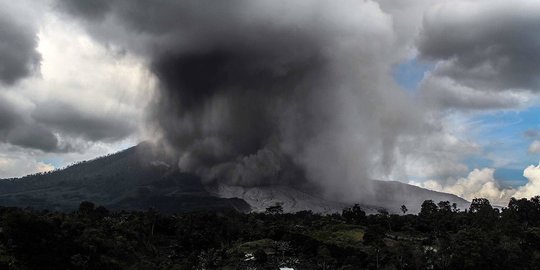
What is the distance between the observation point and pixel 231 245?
164375 mm

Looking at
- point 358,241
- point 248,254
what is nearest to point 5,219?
point 248,254

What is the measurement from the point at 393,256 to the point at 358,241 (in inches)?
1236

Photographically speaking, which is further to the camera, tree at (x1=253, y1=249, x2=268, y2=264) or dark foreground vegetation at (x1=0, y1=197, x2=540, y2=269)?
tree at (x1=253, y1=249, x2=268, y2=264)

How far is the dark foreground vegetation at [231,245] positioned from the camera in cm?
9469

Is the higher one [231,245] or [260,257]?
[231,245]

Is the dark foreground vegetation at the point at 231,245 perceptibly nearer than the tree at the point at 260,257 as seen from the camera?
Yes

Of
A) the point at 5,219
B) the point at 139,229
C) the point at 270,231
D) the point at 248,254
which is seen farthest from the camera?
the point at 270,231

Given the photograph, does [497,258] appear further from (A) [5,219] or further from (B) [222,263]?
(A) [5,219]

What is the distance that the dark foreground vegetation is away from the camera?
9469 cm

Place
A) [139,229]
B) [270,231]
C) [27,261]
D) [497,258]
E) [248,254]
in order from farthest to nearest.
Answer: [270,231], [139,229], [248,254], [497,258], [27,261]

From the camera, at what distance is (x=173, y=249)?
154m

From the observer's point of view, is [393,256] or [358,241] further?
[358,241]

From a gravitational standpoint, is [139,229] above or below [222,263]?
above

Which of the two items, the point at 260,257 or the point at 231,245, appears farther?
the point at 231,245
